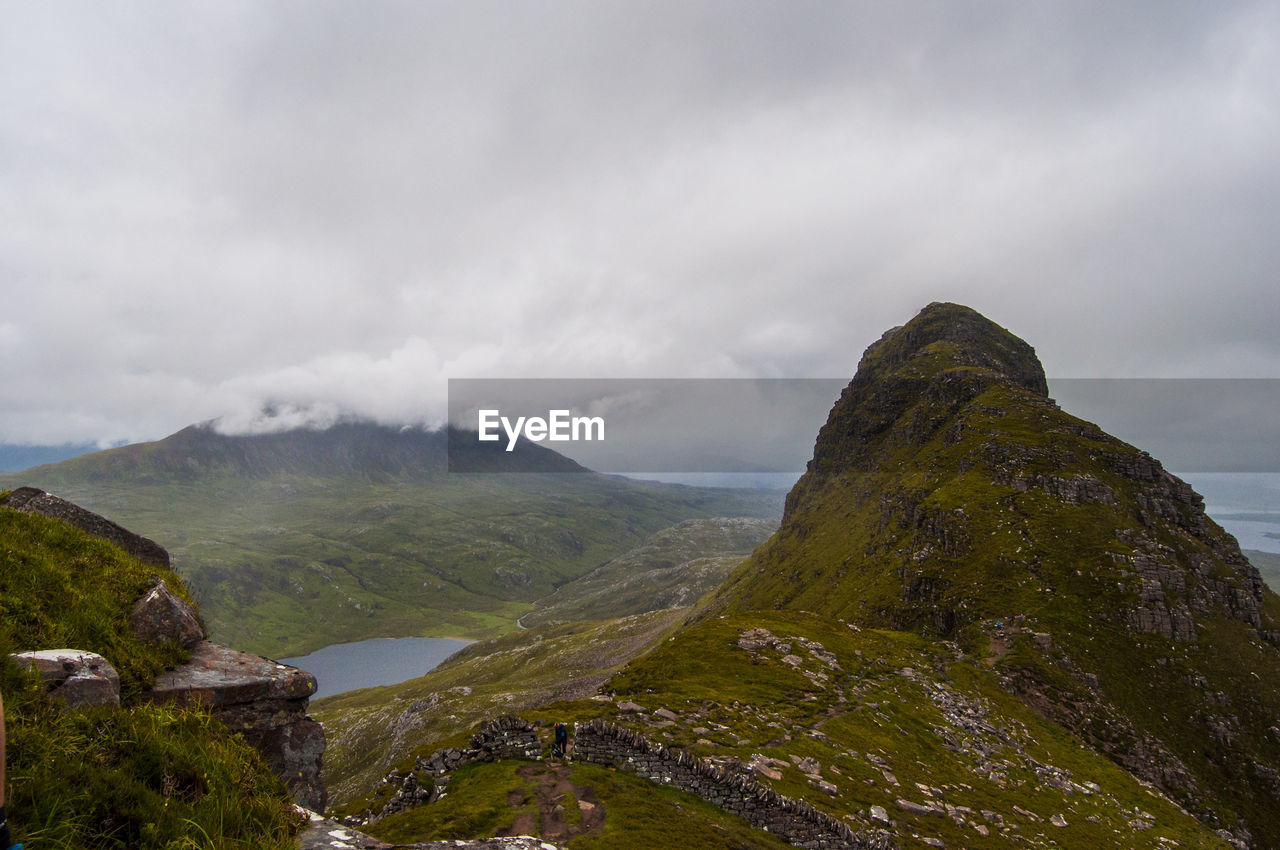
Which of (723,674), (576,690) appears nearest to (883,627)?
(723,674)

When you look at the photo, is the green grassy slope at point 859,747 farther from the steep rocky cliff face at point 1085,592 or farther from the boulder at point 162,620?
the steep rocky cliff face at point 1085,592

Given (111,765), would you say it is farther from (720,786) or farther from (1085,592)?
(1085,592)

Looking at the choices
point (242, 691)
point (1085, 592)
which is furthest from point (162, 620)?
point (1085, 592)

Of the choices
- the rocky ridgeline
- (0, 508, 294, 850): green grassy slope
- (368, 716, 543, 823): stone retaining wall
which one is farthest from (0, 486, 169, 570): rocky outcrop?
(368, 716, 543, 823): stone retaining wall

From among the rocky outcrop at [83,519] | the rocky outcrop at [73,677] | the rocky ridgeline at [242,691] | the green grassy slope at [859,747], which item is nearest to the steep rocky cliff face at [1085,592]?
the green grassy slope at [859,747]

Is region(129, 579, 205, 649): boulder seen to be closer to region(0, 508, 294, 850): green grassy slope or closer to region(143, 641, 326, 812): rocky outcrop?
region(143, 641, 326, 812): rocky outcrop

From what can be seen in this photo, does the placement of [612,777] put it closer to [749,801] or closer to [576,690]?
[749,801]
